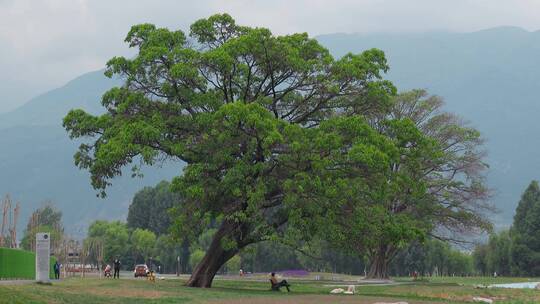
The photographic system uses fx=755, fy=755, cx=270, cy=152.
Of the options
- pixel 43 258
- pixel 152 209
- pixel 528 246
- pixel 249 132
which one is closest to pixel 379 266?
pixel 528 246

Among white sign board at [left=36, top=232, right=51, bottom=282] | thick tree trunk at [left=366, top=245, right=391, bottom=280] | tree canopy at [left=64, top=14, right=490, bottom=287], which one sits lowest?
thick tree trunk at [left=366, top=245, right=391, bottom=280]

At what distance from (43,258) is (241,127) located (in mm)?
11861

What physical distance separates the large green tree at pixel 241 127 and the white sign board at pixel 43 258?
15.1ft

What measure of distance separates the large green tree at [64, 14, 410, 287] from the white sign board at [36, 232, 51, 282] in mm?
4601

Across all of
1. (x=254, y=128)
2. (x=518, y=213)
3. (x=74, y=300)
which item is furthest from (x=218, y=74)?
(x=518, y=213)

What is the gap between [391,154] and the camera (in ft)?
127

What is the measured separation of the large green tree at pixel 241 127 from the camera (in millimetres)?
37312

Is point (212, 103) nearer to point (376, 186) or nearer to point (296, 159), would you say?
point (296, 159)

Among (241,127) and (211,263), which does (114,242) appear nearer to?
(211,263)

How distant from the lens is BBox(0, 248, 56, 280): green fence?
4594 cm

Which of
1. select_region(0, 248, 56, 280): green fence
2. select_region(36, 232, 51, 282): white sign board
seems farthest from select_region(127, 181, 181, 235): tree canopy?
select_region(36, 232, 51, 282): white sign board

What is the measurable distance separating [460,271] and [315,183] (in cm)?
9596

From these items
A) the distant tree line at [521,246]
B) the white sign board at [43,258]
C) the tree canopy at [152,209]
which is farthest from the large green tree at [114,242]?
the white sign board at [43,258]

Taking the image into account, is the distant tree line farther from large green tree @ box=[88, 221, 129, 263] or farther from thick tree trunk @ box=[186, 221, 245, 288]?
large green tree @ box=[88, 221, 129, 263]
